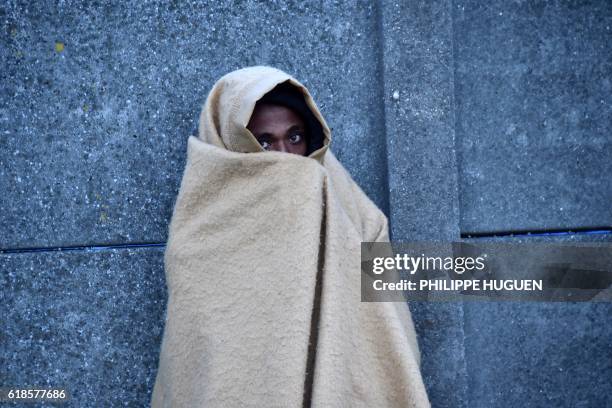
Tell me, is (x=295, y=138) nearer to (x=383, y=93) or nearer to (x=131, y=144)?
(x=383, y=93)

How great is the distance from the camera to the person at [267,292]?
4.86 feet

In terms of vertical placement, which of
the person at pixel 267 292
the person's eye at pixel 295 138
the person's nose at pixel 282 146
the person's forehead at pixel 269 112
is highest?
the person's forehead at pixel 269 112

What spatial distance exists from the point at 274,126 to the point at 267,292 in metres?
0.54

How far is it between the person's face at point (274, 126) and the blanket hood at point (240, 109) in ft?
0.25

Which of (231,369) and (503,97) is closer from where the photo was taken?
(231,369)

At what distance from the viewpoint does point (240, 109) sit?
64.9 inches

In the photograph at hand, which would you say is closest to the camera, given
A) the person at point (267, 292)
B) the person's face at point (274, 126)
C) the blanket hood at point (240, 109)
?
the person at point (267, 292)

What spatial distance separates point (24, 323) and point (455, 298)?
164 cm

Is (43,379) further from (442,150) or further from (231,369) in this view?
(442,150)

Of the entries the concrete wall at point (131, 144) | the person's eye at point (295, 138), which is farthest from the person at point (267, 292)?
the concrete wall at point (131, 144)

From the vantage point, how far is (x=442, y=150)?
2.09 metres

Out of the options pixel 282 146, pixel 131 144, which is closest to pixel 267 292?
pixel 282 146

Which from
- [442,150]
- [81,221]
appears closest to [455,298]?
[442,150]

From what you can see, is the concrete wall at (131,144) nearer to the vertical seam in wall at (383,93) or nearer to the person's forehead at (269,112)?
the vertical seam in wall at (383,93)
